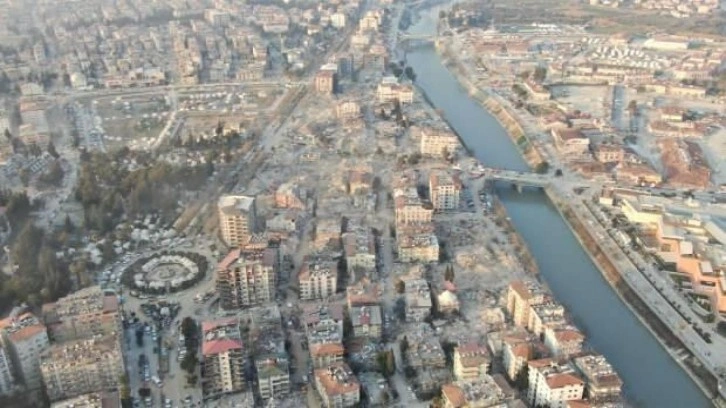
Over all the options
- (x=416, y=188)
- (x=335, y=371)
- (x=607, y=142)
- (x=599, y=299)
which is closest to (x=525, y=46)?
(x=607, y=142)

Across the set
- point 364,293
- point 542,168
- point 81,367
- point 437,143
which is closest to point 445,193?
point 437,143

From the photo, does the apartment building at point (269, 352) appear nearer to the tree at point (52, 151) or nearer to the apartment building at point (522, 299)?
the apartment building at point (522, 299)

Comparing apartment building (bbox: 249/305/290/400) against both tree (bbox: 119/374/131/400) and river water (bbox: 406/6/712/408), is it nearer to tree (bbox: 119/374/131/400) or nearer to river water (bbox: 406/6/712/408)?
tree (bbox: 119/374/131/400)

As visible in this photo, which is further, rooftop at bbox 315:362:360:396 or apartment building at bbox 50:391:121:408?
Answer: rooftop at bbox 315:362:360:396

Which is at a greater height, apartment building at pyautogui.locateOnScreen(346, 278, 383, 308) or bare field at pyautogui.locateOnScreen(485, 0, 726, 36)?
bare field at pyautogui.locateOnScreen(485, 0, 726, 36)

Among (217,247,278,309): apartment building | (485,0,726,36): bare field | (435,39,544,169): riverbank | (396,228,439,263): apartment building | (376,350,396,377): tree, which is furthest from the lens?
(485,0,726,36): bare field

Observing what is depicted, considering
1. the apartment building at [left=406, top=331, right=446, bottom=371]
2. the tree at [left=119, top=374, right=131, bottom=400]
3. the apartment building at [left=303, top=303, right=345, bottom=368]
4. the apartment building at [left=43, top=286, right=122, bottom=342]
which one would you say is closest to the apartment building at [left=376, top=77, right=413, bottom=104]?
the apartment building at [left=303, top=303, right=345, bottom=368]
